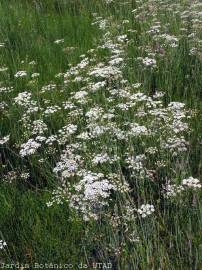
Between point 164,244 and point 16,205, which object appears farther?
point 16,205

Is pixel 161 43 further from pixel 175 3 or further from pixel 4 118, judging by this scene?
pixel 4 118

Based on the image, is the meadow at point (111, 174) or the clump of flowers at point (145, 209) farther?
the meadow at point (111, 174)

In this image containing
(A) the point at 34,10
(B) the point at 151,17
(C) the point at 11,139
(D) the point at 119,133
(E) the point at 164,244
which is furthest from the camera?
(A) the point at 34,10

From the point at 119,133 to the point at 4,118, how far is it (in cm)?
166

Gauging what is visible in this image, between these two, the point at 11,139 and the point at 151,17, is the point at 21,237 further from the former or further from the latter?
the point at 151,17

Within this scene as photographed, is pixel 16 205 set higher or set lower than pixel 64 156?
lower

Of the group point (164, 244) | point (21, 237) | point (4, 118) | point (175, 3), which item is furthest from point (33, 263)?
point (175, 3)

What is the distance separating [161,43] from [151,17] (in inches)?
37.3

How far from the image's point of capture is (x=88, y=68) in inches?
180

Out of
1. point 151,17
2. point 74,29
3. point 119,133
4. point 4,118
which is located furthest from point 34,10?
point 119,133

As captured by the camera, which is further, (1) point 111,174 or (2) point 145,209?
(1) point 111,174

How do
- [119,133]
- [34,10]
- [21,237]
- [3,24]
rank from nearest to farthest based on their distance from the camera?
[21,237] < [119,133] < [3,24] < [34,10]

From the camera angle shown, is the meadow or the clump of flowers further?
the meadow

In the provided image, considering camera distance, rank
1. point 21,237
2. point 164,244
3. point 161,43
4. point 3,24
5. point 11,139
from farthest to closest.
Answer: point 3,24
point 161,43
point 11,139
point 21,237
point 164,244
